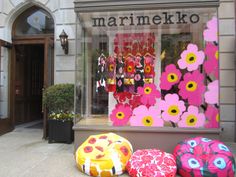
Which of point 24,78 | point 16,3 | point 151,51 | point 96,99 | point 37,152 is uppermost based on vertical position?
point 16,3

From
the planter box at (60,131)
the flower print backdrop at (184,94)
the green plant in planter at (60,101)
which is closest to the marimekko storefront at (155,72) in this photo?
the flower print backdrop at (184,94)

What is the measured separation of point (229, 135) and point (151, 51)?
2993mm

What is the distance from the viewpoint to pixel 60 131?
7.09 metres

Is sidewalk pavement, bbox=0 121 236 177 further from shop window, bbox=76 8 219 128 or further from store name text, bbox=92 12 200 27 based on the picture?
store name text, bbox=92 12 200 27

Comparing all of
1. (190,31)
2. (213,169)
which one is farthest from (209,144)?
(190,31)

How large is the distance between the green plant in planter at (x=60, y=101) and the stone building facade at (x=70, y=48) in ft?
2.77

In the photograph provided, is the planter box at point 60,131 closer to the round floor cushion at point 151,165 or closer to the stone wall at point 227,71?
the round floor cushion at point 151,165

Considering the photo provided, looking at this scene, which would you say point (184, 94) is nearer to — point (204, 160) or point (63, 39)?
point (204, 160)

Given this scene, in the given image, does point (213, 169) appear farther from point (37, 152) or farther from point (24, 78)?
point (24, 78)

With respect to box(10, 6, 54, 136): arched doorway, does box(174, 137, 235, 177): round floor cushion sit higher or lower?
lower

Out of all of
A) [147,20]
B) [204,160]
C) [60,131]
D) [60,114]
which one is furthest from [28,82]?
[204,160]

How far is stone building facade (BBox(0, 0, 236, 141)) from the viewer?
24.2 feet

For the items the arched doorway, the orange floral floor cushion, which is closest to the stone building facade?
the arched doorway

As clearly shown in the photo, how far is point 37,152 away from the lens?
623 centimetres
